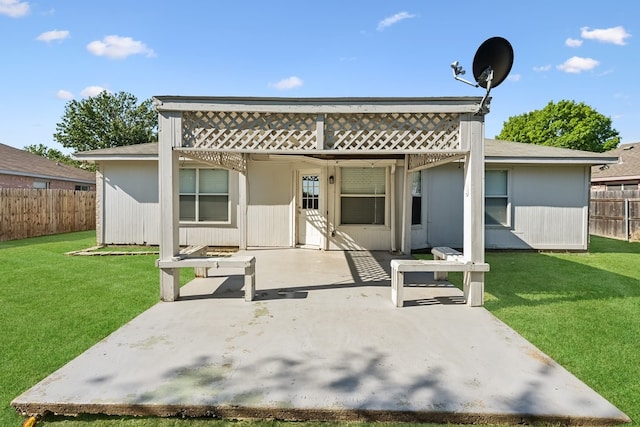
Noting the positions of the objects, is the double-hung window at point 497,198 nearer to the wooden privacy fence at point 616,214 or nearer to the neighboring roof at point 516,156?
the neighboring roof at point 516,156

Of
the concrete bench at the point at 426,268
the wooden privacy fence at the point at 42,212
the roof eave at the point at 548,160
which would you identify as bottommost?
the concrete bench at the point at 426,268

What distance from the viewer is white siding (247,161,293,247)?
353 inches

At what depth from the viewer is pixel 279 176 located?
8.98m

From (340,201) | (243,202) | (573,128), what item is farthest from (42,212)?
(573,128)

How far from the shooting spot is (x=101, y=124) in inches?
1299

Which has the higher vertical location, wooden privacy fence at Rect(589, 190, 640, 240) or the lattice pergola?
the lattice pergola

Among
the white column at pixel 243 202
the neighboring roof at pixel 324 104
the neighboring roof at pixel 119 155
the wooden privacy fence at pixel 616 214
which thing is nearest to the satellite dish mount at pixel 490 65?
the neighboring roof at pixel 324 104

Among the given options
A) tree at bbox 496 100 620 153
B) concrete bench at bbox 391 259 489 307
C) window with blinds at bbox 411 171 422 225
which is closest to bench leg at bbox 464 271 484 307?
concrete bench at bbox 391 259 489 307

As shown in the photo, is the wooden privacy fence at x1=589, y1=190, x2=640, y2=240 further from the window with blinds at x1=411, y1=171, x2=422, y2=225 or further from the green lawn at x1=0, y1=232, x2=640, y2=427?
the window with blinds at x1=411, y1=171, x2=422, y2=225

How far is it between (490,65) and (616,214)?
12.2 m

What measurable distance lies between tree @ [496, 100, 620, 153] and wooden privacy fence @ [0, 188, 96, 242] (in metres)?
40.1

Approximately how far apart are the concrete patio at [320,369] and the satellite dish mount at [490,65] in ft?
8.85

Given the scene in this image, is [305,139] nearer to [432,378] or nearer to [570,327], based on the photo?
[432,378]

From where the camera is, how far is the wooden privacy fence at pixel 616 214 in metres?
11.8
